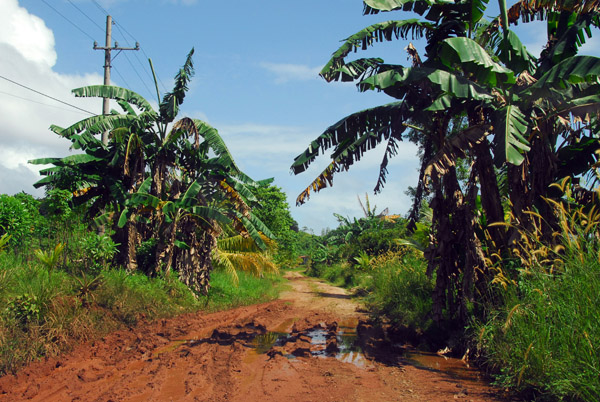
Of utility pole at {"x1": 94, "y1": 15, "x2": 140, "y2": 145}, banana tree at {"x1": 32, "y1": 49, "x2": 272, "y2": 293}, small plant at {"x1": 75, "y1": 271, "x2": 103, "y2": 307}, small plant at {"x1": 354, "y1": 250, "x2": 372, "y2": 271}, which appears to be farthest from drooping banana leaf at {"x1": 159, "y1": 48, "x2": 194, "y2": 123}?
small plant at {"x1": 354, "y1": 250, "x2": 372, "y2": 271}

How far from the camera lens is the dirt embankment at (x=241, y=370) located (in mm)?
5754

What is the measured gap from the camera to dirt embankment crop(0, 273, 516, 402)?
575 cm

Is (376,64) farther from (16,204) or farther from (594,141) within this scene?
(16,204)

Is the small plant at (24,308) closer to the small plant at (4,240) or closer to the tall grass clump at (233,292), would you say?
the small plant at (4,240)

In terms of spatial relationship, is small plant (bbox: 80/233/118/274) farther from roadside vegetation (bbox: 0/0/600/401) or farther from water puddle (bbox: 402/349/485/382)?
water puddle (bbox: 402/349/485/382)

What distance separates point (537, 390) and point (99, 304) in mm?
8174

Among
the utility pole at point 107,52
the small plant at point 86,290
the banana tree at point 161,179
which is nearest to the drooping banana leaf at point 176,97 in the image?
the banana tree at point 161,179

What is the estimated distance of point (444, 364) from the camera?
754 centimetres

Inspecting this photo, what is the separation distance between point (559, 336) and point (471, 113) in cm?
505

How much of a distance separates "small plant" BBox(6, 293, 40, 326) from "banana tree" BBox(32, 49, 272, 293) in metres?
4.59

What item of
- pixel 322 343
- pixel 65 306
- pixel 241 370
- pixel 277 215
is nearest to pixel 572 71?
pixel 322 343

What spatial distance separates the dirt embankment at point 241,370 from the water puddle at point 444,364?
0.02 meters

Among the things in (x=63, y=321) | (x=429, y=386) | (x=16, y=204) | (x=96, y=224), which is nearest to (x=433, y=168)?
(x=429, y=386)

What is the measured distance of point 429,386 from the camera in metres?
6.13
